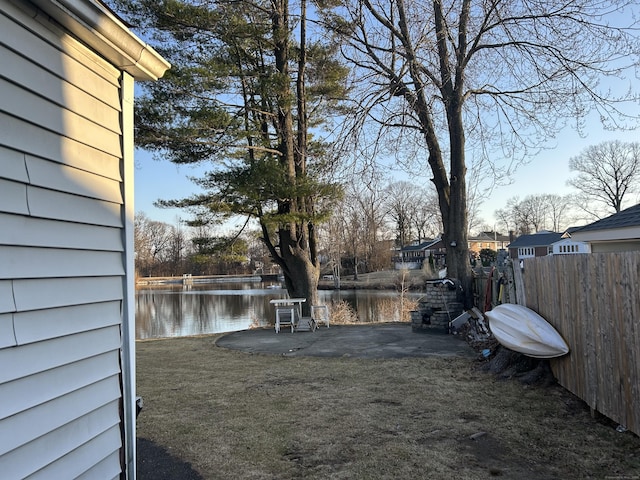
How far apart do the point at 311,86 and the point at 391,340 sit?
301 inches

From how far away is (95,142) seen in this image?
7.78ft

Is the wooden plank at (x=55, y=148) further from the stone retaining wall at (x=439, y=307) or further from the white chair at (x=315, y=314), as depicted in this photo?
the white chair at (x=315, y=314)

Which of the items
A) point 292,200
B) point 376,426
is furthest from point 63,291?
point 292,200

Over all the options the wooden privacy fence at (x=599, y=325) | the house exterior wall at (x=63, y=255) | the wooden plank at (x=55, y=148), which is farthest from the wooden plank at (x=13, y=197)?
the wooden privacy fence at (x=599, y=325)

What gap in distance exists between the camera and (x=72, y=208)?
216 centimetres

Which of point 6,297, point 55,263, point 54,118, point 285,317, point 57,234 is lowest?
point 285,317

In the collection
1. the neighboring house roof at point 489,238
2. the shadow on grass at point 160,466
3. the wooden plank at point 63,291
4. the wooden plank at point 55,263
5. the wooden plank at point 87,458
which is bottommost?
the shadow on grass at point 160,466

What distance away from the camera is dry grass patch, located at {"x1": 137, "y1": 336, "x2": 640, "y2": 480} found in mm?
3195

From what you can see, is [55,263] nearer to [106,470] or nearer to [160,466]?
[106,470]

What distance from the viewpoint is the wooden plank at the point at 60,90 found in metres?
1.87

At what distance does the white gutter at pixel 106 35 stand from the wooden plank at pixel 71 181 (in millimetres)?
686

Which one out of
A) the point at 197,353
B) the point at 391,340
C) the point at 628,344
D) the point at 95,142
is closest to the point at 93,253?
the point at 95,142

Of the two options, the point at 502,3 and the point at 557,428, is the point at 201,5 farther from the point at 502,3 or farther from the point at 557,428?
the point at 557,428

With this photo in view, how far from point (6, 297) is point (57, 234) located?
39cm
